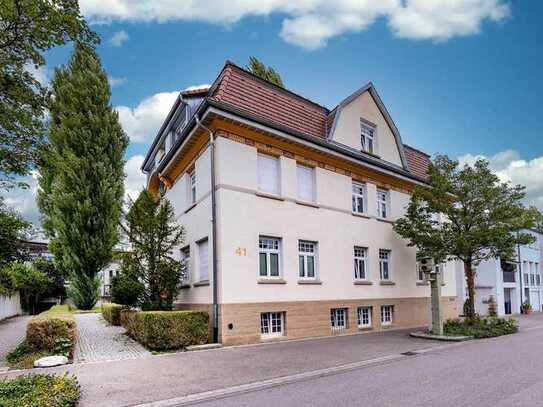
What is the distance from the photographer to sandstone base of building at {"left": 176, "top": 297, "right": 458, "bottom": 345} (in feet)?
42.8

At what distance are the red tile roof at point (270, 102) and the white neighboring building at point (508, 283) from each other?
17.1 meters

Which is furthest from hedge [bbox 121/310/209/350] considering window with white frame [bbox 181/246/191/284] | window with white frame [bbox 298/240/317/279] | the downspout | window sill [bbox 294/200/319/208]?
window sill [bbox 294/200/319/208]

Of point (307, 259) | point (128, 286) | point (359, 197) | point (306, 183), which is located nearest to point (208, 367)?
point (128, 286)

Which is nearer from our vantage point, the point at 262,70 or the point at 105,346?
the point at 105,346

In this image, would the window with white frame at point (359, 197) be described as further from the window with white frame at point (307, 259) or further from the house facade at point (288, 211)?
the window with white frame at point (307, 259)

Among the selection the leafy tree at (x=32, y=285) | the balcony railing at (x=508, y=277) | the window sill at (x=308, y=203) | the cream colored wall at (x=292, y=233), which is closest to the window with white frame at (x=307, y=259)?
the cream colored wall at (x=292, y=233)

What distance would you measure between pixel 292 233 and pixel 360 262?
4.46 meters

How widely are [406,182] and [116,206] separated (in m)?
17.4

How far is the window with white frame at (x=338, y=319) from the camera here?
16.4m

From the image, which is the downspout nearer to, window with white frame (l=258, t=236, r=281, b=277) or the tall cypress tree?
window with white frame (l=258, t=236, r=281, b=277)

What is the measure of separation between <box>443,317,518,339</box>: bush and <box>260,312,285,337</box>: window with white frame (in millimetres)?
6185

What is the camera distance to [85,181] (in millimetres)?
25922

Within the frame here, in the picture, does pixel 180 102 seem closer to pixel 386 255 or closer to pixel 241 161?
pixel 241 161

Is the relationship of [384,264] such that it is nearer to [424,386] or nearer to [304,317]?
[304,317]
